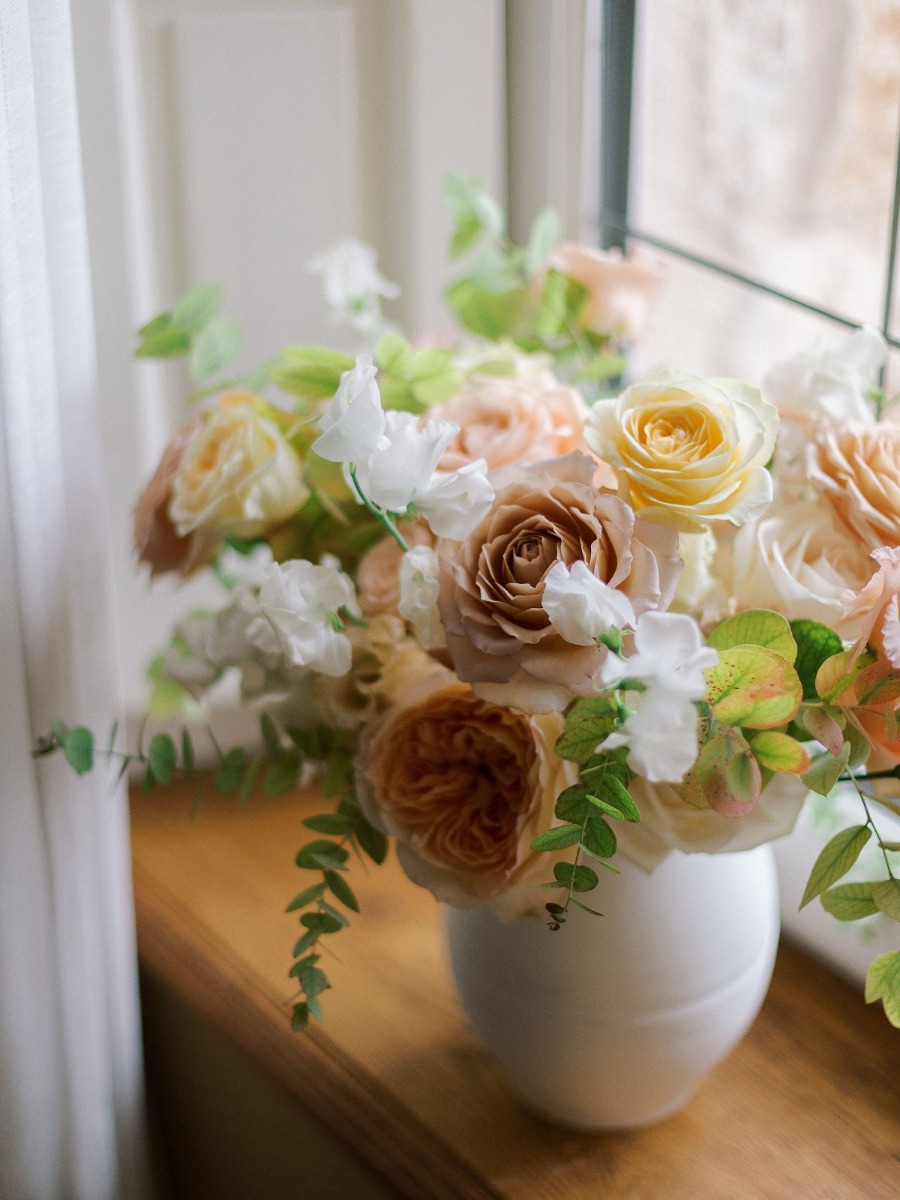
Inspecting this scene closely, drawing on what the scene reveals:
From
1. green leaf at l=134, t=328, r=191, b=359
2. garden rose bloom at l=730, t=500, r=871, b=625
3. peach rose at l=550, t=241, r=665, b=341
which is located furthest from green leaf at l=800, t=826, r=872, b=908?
green leaf at l=134, t=328, r=191, b=359

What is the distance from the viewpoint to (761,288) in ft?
3.19

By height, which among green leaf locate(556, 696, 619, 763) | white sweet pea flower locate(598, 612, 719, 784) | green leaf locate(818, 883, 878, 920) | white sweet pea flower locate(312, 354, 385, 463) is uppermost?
white sweet pea flower locate(312, 354, 385, 463)

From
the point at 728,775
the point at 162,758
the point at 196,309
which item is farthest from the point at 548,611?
the point at 196,309

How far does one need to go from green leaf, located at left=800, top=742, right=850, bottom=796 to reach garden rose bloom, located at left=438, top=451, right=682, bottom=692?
108 millimetres

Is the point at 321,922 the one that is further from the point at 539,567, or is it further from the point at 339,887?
the point at 539,567

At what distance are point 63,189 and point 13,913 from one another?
412 mm

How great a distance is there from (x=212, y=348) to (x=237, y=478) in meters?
0.16

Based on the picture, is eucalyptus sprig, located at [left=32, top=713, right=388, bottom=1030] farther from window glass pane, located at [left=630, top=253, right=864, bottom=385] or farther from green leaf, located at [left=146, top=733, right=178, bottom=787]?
window glass pane, located at [left=630, top=253, right=864, bottom=385]

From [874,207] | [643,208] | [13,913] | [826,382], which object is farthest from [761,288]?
[13,913]

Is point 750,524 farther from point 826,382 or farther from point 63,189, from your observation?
point 63,189

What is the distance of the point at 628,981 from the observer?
0.69 m

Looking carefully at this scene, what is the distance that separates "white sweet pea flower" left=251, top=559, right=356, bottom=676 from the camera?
59cm

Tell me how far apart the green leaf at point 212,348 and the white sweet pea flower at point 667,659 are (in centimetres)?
46

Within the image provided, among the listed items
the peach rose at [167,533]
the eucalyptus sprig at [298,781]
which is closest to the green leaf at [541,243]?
the peach rose at [167,533]
